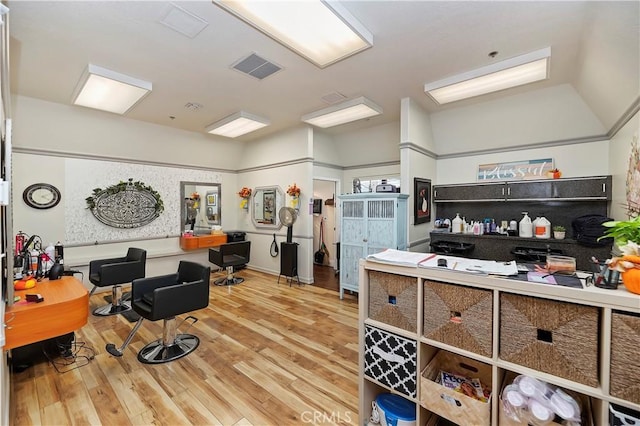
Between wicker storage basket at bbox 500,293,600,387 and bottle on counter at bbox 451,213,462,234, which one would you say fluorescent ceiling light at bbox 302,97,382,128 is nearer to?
bottle on counter at bbox 451,213,462,234

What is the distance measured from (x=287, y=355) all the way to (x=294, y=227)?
3065 millimetres

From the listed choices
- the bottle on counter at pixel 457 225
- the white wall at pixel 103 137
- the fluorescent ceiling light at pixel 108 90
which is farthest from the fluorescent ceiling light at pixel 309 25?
the white wall at pixel 103 137

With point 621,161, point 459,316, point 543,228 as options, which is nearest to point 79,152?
point 459,316

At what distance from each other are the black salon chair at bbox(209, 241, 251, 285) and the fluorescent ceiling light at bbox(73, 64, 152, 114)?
259cm

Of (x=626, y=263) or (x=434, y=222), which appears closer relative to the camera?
(x=626, y=263)

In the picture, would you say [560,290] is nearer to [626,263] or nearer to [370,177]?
[626,263]

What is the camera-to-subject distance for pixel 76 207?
178 inches

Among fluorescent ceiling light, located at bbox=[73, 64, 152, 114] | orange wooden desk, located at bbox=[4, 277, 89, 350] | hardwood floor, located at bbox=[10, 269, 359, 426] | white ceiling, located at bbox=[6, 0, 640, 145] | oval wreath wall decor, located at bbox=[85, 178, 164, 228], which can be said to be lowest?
hardwood floor, located at bbox=[10, 269, 359, 426]

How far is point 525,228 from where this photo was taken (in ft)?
13.0

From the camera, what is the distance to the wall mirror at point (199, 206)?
588cm

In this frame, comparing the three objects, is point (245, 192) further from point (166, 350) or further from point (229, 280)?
point (166, 350)

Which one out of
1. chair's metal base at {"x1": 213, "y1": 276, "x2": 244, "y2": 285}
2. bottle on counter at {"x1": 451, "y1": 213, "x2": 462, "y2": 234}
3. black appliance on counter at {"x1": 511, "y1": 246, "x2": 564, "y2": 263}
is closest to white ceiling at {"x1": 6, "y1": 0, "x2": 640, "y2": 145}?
black appliance on counter at {"x1": 511, "y1": 246, "x2": 564, "y2": 263}

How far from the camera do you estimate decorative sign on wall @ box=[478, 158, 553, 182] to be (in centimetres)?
391

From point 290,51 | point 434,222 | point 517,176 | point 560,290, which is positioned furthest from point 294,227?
point 560,290
